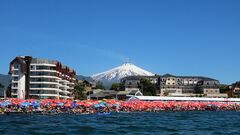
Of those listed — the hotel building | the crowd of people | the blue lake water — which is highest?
the hotel building

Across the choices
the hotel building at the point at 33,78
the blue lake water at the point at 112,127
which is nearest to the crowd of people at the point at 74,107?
the blue lake water at the point at 112,127

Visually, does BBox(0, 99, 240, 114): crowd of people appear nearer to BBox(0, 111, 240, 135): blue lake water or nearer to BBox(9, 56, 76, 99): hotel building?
BBox(0, 111, 240, 135): blue lake water

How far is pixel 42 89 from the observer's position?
15475cm

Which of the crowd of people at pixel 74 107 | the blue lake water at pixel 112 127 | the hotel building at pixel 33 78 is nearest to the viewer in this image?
the blue lake water at pixel 112 127

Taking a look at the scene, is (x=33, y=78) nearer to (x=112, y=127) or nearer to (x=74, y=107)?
(x=74, y=107)

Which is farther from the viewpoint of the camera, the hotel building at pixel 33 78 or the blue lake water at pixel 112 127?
the hotel building at pixel 33 78

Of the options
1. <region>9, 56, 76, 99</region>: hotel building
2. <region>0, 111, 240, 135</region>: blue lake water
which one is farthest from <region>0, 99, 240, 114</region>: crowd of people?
<region>9, 56, 76, 99</region>: hotel building

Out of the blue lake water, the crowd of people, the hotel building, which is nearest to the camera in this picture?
the blue lake water

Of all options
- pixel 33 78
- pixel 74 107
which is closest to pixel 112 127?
pixel 74 107

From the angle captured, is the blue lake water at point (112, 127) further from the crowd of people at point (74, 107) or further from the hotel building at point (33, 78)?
the hotel building at point (33, 78)

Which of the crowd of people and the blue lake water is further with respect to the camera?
the crowd of people

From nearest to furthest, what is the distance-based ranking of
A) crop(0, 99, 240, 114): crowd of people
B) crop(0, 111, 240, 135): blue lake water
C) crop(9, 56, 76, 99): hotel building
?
1. crop(0, 111, 240, 135): blue lake water
2. crop(0, 99, 240, 114): crowd of people
3. crop(9, 56, 76, 99): hotel building

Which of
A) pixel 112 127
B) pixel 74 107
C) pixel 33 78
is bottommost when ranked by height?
pixel 112 127

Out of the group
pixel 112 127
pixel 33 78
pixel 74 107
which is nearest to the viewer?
pixel 112 127
